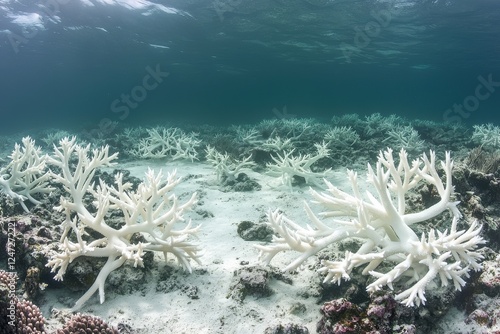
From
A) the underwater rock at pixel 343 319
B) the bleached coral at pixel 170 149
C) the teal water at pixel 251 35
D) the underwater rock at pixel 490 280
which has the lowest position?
the bleached coral at pixel 170 149

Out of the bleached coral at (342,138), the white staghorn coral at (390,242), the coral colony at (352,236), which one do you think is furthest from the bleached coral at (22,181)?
the bleached coral at (342,138)

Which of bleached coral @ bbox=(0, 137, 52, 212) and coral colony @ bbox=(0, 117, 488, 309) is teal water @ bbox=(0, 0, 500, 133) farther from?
coral colony @ bbox=(0, 117, 488, 309)

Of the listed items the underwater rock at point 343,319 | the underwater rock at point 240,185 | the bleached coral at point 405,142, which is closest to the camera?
the underwater rock at point 343,319

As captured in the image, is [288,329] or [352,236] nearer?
[288,329]

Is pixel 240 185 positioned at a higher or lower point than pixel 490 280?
lower

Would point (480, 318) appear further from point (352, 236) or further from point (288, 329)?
point (288, 329)

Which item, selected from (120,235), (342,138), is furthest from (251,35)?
(120,235)

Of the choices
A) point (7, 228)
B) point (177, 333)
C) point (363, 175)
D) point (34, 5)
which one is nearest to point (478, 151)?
point (363, 175)

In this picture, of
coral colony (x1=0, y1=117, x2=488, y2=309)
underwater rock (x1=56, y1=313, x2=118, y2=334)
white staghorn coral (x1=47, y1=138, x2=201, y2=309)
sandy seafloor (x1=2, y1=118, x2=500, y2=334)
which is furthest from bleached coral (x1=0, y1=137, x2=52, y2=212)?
underwater rock (x1=56, y1=313, x2=118, y2=334)

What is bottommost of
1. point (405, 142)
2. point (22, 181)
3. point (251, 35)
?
point (22, 181)

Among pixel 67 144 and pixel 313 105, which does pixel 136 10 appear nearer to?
pixel 67 144

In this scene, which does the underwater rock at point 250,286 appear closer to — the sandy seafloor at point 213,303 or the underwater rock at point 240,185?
the sandy seafloor at point 213,303

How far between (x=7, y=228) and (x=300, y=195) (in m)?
4.75

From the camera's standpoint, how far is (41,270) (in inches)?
145
